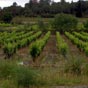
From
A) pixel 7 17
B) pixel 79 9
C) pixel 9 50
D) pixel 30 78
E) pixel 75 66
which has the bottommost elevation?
pixel 7 17

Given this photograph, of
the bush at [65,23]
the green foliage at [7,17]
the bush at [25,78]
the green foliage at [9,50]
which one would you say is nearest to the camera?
the bush at [25,78]

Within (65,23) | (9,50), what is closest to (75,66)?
(9,50)

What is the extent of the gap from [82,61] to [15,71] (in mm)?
2497

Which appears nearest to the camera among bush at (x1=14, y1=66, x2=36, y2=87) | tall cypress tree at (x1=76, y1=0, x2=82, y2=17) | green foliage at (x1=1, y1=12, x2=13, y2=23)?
bush at (x1=14, y1=66, x2=36, y2=87)

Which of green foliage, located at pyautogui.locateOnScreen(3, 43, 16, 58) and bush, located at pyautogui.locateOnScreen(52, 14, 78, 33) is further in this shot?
bush, located at pyautogui.locateOnScreen(52, 14, 78, 33)

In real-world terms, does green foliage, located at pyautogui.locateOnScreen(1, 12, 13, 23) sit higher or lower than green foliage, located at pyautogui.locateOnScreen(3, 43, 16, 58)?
lower

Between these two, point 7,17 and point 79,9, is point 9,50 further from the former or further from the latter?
point 79,9

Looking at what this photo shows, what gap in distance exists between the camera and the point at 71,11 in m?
97.2

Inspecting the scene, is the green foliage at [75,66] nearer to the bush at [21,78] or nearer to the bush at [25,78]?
the bush at [21,78]

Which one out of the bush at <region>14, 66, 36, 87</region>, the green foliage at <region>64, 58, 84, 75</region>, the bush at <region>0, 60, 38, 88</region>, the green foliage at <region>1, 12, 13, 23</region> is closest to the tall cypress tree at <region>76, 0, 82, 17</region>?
the green foliage at <region>1, 12, 13, 23</region>

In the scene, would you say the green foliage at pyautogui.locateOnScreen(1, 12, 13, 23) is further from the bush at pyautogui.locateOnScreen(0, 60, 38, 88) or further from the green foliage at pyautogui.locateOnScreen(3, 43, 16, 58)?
the bush at pyautogui.locateOnScreen(0, 60, 38, 88)

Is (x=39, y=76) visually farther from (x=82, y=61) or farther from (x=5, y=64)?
(x=82, y=61)

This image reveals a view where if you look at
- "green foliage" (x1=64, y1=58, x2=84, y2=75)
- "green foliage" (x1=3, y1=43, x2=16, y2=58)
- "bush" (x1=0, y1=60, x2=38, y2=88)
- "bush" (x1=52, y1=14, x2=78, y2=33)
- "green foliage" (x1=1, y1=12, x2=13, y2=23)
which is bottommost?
"green foliage" (x1=1, y1=12, x2=13, y2=23)

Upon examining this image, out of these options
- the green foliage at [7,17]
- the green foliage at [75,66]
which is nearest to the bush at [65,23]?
the green foliage at [7,17]
